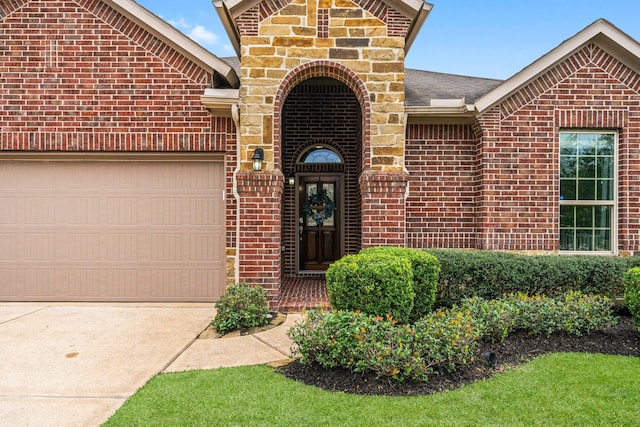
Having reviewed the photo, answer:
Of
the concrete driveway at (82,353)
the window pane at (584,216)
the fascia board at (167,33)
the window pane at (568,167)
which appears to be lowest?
the concrete driveway at (82,353)

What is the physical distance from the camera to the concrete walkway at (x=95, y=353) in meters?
3.36

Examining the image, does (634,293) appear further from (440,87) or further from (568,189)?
(440,87)

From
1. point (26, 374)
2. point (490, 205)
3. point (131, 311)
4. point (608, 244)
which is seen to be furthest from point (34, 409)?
point (608, 244)

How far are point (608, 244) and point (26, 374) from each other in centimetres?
824

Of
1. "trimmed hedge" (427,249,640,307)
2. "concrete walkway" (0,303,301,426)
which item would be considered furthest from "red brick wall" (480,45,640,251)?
"concrete walkway" (0,303,301,426)

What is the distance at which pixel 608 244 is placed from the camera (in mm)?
6938

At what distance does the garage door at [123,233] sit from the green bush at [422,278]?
3.35 metres

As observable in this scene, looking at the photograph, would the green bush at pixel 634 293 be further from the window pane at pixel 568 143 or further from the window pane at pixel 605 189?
the window pane at pixel 568 143

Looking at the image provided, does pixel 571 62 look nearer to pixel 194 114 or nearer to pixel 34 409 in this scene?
pixel 194 114

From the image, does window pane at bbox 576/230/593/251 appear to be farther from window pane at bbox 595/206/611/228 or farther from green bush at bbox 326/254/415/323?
green bush at bbox 326/254/415/323

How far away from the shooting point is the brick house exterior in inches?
243

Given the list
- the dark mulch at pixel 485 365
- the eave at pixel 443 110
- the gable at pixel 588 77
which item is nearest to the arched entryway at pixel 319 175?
the eave at pixel 443 110

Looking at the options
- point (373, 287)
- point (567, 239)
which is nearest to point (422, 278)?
point (373, 287)

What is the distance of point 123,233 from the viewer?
277 inches
